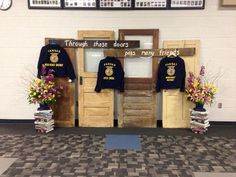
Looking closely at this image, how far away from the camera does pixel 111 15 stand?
509cm

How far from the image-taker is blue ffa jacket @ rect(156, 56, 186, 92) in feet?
16.6

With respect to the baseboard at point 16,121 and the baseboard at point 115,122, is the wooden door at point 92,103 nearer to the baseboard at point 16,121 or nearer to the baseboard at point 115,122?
the baseboard at point 115,122

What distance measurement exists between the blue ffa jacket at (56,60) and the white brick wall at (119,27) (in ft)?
0.83

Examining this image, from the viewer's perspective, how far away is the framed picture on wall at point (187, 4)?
195 inches

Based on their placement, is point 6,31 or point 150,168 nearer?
point 150,168

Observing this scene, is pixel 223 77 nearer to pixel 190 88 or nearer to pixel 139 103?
pixel 190 88

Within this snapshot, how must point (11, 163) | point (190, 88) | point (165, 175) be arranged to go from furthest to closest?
1. point (190, 88)
2. point (11, 163)
3. point (165, 175)

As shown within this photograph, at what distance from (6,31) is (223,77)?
15.2ft

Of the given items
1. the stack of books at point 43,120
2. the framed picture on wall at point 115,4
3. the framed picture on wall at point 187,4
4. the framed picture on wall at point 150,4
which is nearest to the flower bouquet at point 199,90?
the framed picture on wall at point 187,4

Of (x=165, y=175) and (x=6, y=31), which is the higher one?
(x=6, y=31)

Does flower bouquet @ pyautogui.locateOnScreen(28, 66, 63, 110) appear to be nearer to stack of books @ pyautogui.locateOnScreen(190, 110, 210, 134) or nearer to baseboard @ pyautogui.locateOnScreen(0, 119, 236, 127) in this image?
baseboard @ pyautogui.locateOnScreen(0, 119, 236, 127)

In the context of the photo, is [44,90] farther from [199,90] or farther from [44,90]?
[199,90]

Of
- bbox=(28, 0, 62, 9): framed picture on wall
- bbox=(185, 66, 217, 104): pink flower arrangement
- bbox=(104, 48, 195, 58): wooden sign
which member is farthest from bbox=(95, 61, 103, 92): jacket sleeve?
bbox=(185, 66, 217, 104): pink flower arrangement

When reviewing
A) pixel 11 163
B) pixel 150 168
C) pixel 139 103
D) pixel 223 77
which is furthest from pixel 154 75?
pixel 11 163
